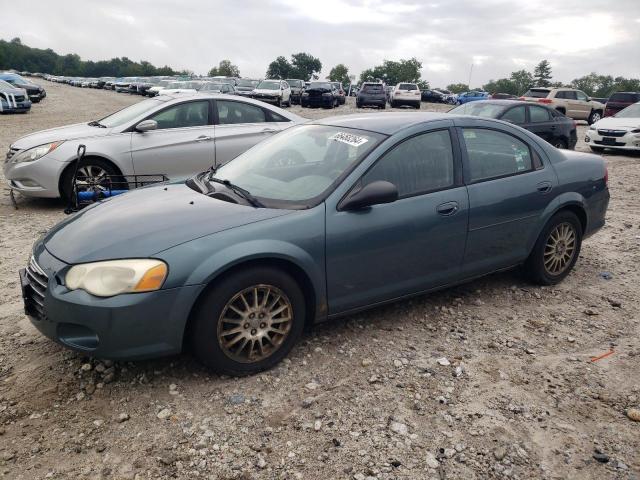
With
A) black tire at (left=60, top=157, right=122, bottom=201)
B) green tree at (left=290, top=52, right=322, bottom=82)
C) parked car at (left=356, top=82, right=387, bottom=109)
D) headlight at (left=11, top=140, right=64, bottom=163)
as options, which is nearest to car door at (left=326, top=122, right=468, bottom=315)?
black tire at (left=60, top=157, right=122, bottom=201)

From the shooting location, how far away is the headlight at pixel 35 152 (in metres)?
6.50

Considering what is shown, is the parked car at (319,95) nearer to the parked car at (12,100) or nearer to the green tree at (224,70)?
the parked car at (12,100)

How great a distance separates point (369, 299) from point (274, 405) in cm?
96

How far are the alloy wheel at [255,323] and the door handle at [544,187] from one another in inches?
94.6

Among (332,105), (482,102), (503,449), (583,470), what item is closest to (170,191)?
(503,449)

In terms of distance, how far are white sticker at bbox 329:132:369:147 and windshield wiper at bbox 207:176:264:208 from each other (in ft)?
2.61

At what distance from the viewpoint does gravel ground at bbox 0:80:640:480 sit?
2.47 meters

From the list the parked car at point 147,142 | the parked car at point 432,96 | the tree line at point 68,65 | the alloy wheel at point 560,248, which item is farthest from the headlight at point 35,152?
the tree line at point 68,65

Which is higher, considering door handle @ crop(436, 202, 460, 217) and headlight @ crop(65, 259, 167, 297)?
door handle @ crop(436, 202, 460, 217)

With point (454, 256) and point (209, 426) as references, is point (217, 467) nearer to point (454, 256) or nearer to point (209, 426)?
point (209, 426)

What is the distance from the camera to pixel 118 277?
107 inches

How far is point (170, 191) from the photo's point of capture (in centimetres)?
369

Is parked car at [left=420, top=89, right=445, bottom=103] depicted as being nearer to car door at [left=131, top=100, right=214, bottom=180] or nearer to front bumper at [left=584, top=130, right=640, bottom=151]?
front bumper at [left=584, top=130, right=640, bottom=151]

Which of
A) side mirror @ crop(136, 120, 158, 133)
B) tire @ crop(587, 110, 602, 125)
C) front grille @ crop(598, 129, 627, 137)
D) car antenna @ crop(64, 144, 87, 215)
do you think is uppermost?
side mirror @ crop(136, 120, 158, 133)
